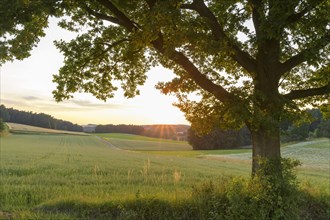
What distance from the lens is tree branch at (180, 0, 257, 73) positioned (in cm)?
1116

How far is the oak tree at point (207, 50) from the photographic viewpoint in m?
10.1

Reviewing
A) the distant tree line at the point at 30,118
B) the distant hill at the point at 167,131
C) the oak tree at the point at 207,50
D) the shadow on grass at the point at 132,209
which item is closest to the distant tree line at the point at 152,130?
the distant hill at the point at 167,131

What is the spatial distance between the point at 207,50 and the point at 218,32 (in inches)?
61.5

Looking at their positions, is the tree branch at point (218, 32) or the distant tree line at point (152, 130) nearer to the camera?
the tree branch at point (218, 32)

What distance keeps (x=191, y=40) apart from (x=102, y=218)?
5.66 m

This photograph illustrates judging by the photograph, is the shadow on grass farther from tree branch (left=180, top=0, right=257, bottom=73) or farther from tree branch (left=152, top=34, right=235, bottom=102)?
tree branch (left=180, top=0, right=257, bottom=73)

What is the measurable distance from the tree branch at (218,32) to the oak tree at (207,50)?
0.03m

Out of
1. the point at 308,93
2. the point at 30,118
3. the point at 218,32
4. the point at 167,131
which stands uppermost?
the point at 30,118

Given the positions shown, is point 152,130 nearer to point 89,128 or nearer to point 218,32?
point 89,128

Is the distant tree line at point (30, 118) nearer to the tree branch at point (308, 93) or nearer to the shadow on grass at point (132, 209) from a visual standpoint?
the shadow on grass at point (132, 209)

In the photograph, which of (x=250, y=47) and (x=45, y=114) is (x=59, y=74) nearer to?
(x=250, y=47)

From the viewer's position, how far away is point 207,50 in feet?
32.7

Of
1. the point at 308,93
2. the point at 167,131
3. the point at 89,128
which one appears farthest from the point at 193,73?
the point at 89,128

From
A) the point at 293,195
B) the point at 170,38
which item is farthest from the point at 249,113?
the point at 170,38
